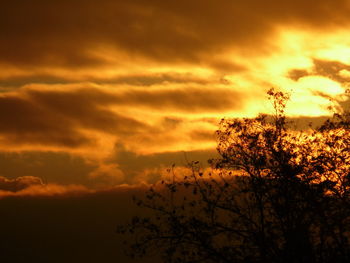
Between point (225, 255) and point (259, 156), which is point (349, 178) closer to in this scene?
point (259, 156)

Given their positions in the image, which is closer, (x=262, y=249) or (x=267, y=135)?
(x=262, y=249)

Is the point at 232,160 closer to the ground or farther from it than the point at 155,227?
farther from it

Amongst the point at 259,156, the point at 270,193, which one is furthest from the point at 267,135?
the point at 270,193

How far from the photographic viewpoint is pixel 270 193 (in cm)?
3025

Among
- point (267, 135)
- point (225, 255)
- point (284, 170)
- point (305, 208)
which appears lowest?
point (225, 255)

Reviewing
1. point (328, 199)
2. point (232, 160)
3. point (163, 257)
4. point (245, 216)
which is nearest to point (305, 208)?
point (328, 199)

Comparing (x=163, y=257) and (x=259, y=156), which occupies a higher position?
(x=259, y=156)

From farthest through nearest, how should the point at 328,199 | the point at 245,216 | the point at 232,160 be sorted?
the point at 232,160 < the point at 245,216 < the point at 328,199

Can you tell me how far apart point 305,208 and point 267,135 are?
15.7ft

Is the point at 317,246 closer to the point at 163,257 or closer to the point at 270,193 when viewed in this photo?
the point at 270,193

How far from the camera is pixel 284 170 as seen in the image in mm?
30500

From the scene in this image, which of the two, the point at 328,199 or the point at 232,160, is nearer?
the point at 328,199

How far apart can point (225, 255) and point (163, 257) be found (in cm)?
300

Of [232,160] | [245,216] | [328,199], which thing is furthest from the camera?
[232,160]
